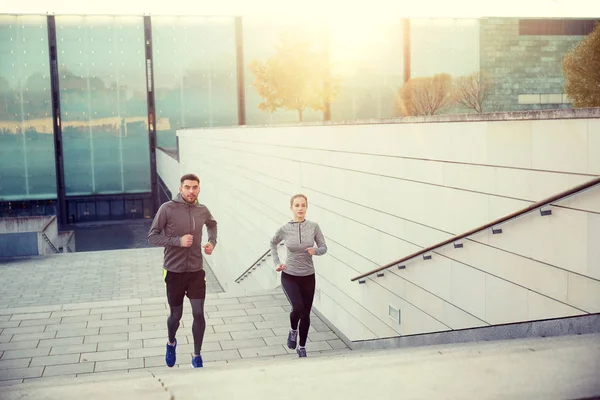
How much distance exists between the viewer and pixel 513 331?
483cm

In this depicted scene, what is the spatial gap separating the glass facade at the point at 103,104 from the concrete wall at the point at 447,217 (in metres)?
25.6

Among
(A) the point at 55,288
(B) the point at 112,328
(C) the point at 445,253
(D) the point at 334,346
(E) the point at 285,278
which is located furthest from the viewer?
(A) the point at 55,288

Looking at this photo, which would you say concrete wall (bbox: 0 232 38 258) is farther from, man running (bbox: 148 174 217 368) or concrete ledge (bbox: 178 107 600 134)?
concrete ledge (bbox: 178 107 600 134)

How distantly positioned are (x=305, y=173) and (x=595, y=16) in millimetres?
31522

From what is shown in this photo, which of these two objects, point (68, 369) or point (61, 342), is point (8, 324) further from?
point (68, 369)

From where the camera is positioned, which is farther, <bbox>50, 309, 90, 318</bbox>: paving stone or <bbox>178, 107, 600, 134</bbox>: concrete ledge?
<bbox>50, 309, 90, 318</bbox>: paving stone

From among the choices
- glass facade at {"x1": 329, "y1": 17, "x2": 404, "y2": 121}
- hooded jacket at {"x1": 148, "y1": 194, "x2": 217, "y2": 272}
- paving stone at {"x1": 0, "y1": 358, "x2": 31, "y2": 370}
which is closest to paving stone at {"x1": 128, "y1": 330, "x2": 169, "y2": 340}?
paving stone at {"x1": 0, "y1": 358, "x2": 31, "y2": 370}

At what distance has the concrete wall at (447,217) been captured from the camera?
434 centimetres

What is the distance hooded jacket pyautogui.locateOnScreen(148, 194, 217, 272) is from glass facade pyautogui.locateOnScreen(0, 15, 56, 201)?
30.8 m

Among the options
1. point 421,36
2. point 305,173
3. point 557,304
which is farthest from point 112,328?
point 421,36

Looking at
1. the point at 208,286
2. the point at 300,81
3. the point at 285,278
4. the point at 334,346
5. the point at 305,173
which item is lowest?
the point at 208,286

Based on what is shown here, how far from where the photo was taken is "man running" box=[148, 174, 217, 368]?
5637 millimetres

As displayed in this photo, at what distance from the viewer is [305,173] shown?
9.77 meters

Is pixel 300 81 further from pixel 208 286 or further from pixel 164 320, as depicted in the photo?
pixel 164 320
